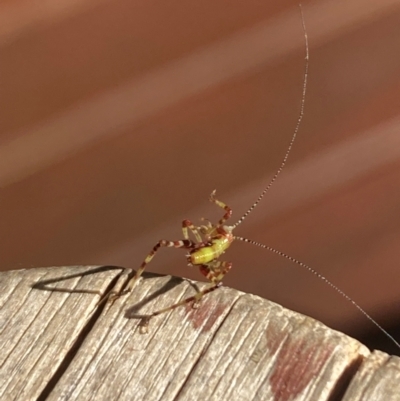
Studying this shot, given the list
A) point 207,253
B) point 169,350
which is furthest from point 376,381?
point 207,253

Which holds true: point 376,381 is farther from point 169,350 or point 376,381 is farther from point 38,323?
point 38,323

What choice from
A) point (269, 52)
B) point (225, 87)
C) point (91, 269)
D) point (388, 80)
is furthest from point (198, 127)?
point (91, 269)

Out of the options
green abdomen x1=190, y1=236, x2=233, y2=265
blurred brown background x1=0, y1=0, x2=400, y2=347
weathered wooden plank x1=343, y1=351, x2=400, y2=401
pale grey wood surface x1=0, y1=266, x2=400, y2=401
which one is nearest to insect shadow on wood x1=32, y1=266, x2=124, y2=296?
pale grey wood surface x1=0, y1=266, x2=400, y2=401

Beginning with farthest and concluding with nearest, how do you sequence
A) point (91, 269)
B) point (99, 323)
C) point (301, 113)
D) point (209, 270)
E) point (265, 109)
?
1. point (265, 109)
2. point (301, 113)
3. point (209, 270)
4. point (91, 269)
5. point (99, 323)

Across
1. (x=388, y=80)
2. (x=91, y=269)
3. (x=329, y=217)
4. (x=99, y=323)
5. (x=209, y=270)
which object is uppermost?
(x=388, y=80)

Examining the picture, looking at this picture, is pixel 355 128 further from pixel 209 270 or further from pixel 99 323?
pixel 99 323

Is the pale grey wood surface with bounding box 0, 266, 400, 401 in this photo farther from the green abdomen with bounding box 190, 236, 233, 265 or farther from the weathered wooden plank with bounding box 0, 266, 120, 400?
the green abdomen with bounding box 190, 236, 233, 265

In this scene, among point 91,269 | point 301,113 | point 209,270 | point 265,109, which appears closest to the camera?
point 91,269
